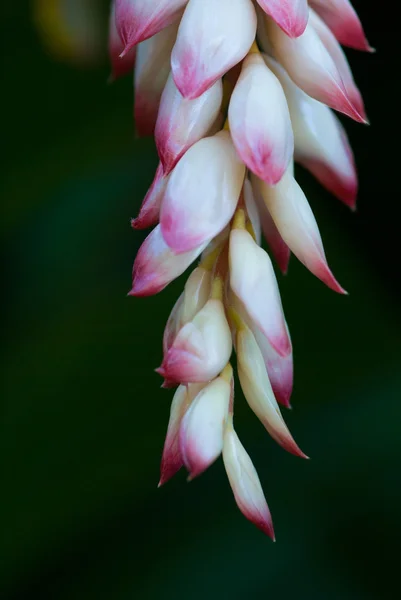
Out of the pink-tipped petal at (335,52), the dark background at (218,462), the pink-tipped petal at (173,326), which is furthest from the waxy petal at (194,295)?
the dark background at (218,462)

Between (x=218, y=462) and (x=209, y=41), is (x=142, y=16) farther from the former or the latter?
(x=218, y=462)

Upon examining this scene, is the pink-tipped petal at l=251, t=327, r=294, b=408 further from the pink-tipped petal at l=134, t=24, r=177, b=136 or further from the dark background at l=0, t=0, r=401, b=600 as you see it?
the dark background at l=0, t=0, r=401, b=600

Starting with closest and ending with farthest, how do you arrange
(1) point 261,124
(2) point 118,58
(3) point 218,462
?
(1) point 261,124 → (2) point 118,58 → (3) point 218,462

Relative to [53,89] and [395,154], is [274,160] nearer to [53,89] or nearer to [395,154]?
[395,154]

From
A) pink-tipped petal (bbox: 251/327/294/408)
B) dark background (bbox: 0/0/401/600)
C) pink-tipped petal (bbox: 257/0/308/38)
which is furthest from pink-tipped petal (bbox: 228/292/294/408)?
dark background (bbox: 0/0/401/600)

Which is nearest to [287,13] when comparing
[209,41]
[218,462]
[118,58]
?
[209,41]

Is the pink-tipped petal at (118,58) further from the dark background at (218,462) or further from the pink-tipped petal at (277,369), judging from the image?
the dark background at (218,462)

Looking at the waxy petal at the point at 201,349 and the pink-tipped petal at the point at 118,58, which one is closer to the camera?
the waxy petal at the point at 201,349
